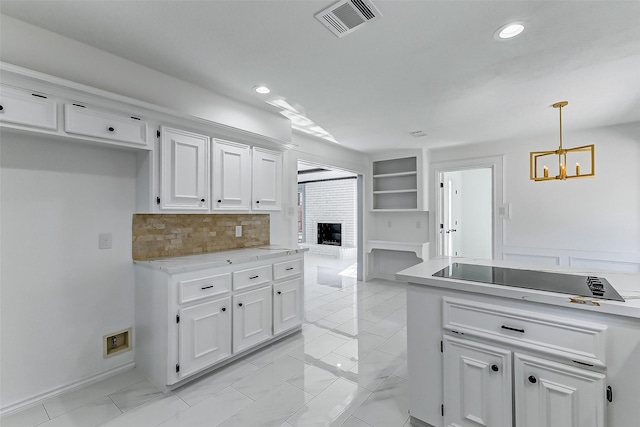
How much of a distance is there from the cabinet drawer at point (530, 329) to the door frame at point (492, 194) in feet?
10.3

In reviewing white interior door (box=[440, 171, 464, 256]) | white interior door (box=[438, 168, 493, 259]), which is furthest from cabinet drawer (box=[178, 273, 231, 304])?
white interior door (box=[438, 168, 493, 259])

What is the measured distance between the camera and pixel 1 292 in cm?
190

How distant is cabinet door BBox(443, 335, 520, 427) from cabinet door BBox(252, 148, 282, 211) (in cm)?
220

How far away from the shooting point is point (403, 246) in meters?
5.19

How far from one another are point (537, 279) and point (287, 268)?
7.04 ft

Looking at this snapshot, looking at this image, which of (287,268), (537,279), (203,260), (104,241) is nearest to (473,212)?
(287,268)

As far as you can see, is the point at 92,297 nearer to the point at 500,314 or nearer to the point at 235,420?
the point at 235,420

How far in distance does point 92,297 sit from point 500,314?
283cm

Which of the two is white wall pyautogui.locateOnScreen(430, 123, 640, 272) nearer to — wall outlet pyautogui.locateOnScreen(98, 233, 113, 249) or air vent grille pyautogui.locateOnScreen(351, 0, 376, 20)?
air vent grille pyautogui.locateOnScreen(351, 0, 376, 20)

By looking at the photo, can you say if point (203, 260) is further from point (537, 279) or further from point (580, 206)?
point (580, 206)

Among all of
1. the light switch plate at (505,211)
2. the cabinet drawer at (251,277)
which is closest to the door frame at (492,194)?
the light switch plate at (505,211)

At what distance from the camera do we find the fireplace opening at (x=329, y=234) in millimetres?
8703

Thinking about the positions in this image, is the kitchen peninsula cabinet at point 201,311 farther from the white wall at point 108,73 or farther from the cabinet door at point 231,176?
the white wall at point 108,73

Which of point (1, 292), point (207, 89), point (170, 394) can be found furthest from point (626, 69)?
point (1, 292)
